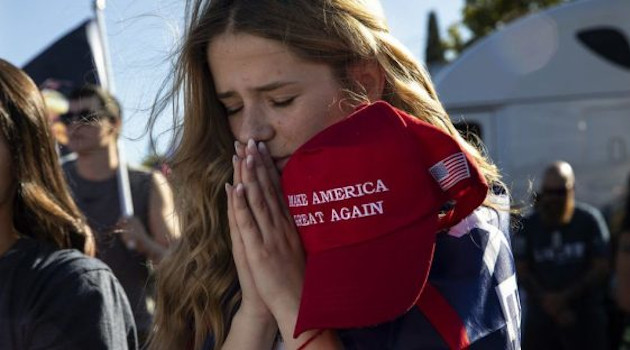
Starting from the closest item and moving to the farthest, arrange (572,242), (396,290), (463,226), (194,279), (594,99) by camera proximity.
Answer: (396,290) → (463,226) → (194,279) → (572,242) → (594,99)

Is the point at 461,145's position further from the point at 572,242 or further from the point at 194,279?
the point at 572,242

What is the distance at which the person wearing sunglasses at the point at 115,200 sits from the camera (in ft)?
12.7

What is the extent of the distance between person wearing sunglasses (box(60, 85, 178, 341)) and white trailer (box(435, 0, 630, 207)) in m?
3.92

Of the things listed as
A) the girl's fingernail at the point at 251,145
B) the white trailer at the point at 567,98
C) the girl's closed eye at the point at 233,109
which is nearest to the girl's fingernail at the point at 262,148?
the girl's fingernail at the point at 251,145

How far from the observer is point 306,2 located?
180cm

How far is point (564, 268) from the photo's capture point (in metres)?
6.65

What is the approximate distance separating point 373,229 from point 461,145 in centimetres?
21

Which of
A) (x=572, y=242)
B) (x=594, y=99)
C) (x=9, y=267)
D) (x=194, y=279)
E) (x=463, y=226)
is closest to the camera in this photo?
(x=463, y=226)

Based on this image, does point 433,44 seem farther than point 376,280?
Yes

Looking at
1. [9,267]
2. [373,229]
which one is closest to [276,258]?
[373,229]

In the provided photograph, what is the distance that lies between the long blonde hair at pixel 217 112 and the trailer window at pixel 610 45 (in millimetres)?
6039

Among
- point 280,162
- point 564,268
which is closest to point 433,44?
point 564,268

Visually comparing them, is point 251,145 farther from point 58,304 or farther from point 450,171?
point 58,304

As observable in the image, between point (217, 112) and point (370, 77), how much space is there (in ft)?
1.22
